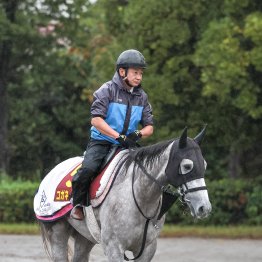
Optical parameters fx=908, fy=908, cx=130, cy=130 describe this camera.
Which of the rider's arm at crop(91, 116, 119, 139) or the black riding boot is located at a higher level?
the rider's arm at crop(91, 116, 119, 139)

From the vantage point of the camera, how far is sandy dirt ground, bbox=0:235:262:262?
15094mm

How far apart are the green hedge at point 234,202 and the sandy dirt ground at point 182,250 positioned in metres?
3.30

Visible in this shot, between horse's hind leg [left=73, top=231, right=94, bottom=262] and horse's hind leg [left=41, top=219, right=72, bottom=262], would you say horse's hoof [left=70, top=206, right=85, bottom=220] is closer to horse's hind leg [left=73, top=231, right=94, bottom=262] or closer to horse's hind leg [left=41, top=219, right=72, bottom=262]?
horse's hind leg [left=41, top=219, right=72, bottom=262]

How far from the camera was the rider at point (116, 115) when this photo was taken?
353 inches

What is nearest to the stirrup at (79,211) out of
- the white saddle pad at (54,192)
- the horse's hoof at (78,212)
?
the horse's hoof at (78,212)

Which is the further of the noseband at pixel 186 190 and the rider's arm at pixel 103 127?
the rider's arm at pixel 103 127

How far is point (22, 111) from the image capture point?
37.6 metres

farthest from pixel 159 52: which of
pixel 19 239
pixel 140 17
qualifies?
pixel 19 239

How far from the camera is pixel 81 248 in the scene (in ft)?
33.0

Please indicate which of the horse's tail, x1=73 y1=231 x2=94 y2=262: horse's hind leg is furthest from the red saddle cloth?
x1=73 y1=231 x2=94 y2=262: horse's hind leg

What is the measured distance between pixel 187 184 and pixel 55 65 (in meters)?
27.4

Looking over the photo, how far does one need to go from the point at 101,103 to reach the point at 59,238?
1895mm

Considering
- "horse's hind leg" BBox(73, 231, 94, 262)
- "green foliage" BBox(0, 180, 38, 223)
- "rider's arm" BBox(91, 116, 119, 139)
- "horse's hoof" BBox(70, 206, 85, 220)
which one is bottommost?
"green foliage" BBox(0, 180, 38, 223)

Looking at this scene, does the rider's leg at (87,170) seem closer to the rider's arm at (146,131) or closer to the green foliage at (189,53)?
the rider's arm at (146,131)
